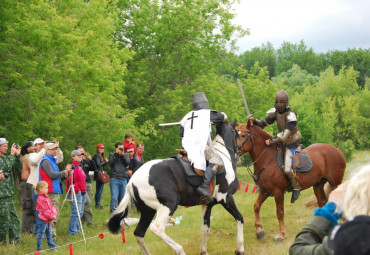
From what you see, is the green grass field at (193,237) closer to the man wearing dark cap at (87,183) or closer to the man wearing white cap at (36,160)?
the man wearing dark cap at (87,183)

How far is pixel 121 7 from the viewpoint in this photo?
25.5 m

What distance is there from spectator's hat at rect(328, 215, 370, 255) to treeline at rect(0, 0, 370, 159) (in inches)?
472

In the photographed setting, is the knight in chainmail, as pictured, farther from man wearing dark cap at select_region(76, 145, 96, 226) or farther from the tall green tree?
the tall green tree

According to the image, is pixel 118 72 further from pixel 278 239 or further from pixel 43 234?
pixel 278 239

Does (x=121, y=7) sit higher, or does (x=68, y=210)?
(x=121, y=7)

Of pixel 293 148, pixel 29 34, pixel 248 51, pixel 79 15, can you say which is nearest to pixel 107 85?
pixel 79 15

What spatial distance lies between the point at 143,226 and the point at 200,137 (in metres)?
1.77

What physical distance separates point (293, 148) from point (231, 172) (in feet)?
7.35

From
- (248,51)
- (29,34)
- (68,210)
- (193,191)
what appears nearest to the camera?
(193,191)

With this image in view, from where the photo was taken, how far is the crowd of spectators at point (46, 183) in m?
8.56

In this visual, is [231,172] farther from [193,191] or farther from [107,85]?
[107,85]

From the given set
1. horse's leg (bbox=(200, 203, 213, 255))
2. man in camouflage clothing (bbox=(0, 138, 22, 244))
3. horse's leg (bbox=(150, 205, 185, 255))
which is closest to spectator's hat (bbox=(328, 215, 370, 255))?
horse's leg (bbox=(150, 205, 185, 255))

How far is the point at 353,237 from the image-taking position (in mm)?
1833

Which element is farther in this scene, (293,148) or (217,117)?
(293,148)
